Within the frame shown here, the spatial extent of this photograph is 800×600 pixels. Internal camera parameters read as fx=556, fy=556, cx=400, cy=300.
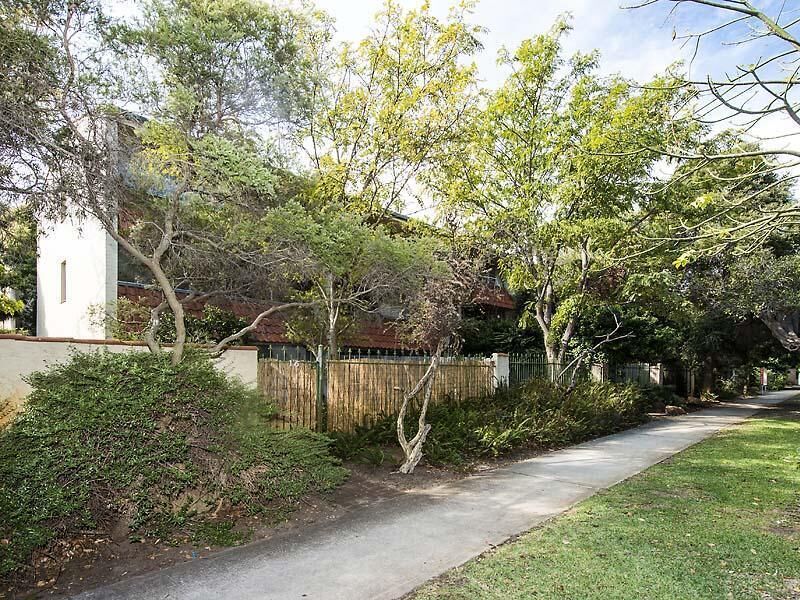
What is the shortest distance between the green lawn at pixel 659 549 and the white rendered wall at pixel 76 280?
8719 millimetres

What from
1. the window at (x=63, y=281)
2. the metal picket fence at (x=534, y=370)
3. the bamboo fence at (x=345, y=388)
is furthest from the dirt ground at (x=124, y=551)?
the window at (x=63, y=281)

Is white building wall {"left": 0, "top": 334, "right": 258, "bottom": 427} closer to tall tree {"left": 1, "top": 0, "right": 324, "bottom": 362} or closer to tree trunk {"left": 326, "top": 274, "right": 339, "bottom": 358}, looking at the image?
tall tree {"left": 1, "top": 0, "right": 324, "bottom": 362}

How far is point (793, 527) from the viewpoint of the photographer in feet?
19.9

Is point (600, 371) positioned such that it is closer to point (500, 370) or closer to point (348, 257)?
point (500, 370)

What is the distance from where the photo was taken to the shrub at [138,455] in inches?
183

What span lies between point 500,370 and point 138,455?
10061 millimetres

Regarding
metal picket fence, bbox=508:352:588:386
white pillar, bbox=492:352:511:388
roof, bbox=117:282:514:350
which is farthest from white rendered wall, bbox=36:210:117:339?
metal picket fence, bbox=508:352:588:386

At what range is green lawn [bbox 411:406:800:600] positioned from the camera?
14.4 feet

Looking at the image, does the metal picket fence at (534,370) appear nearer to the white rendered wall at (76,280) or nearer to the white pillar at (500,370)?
the white pillar at (500,370)

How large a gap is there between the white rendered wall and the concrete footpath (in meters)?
6.90

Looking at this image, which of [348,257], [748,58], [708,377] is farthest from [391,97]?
[708,377]

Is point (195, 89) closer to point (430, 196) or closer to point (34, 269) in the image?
point (430, 196)

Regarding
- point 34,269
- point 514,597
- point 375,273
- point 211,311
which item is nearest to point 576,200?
point 375,273

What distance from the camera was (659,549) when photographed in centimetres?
526
